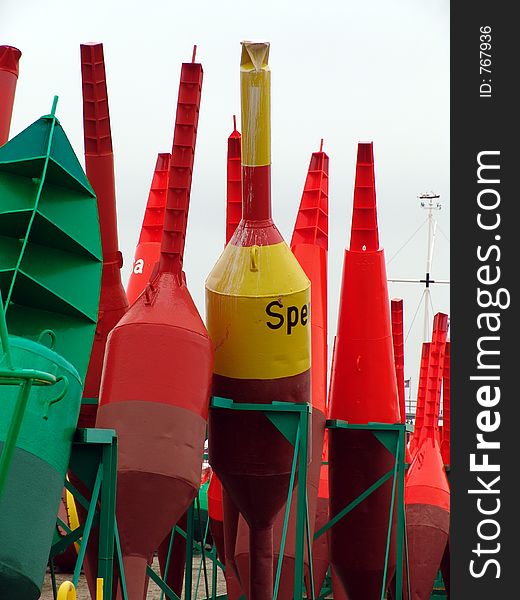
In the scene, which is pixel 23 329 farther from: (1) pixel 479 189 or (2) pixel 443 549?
(2) pixel 443 549

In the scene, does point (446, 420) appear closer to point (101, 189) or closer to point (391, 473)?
point (391, 473)

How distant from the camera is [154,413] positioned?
1198cm

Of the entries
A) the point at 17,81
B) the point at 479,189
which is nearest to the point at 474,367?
the point at 479,189

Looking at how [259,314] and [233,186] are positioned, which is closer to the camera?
[259,314]

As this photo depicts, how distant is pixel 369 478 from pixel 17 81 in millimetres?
7583

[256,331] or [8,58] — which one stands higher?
[8,58]

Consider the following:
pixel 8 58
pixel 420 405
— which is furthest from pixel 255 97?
pixel 420 405

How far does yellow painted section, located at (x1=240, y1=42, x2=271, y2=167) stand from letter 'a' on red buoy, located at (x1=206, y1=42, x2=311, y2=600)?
0.01 metres

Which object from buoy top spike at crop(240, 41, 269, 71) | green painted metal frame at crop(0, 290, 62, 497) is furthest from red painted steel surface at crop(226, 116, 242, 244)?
green painted metal frame at crop(0, 290, 62, 497)

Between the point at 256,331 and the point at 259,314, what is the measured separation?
0.21 m

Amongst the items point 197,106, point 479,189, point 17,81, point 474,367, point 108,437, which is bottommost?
point 108,437

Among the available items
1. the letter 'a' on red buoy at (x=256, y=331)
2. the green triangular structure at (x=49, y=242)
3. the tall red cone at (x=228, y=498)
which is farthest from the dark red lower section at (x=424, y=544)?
the green triangular structure at (x=49, y=242)

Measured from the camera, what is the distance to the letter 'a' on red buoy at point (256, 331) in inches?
524

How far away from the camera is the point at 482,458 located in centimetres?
1070
